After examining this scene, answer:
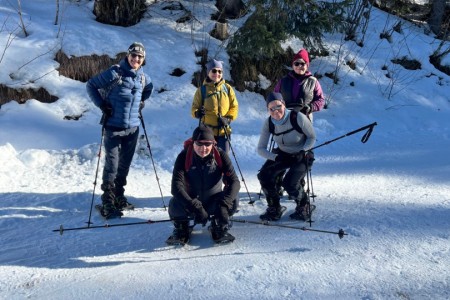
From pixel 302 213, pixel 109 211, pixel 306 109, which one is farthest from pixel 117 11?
pixel 302 213

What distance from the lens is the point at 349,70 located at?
12.0 meters

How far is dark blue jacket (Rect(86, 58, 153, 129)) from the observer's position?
5.31 m

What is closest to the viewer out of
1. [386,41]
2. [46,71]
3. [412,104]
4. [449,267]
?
[449,267]

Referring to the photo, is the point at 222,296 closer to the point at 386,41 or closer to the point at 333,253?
the point at 333,253

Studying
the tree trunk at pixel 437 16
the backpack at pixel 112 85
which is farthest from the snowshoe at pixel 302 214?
the tree trunk at pixel 437 16

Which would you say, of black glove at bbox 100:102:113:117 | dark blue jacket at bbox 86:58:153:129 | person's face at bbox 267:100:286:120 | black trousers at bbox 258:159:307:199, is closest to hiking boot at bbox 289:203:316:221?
black trousers at bbox 258:159:307:199

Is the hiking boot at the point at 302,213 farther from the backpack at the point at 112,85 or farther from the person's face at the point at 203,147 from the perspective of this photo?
the backpack at the point at 112,85

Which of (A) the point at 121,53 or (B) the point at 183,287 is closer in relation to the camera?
(B) the point at 183,287

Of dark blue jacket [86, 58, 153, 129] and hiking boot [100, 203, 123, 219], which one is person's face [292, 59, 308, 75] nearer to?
dark blue jacket [86, 58, 153, 129]

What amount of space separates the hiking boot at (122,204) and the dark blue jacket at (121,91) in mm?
1114

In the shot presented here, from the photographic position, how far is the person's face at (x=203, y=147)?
4.50 m

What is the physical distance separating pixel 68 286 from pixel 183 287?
3.87 ft

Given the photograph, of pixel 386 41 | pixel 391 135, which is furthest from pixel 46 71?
pixel 386 41

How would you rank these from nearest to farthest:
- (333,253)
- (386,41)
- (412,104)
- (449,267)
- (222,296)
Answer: (222,296) → (449,267) → (333,253) → (412,104) → (386,41)
